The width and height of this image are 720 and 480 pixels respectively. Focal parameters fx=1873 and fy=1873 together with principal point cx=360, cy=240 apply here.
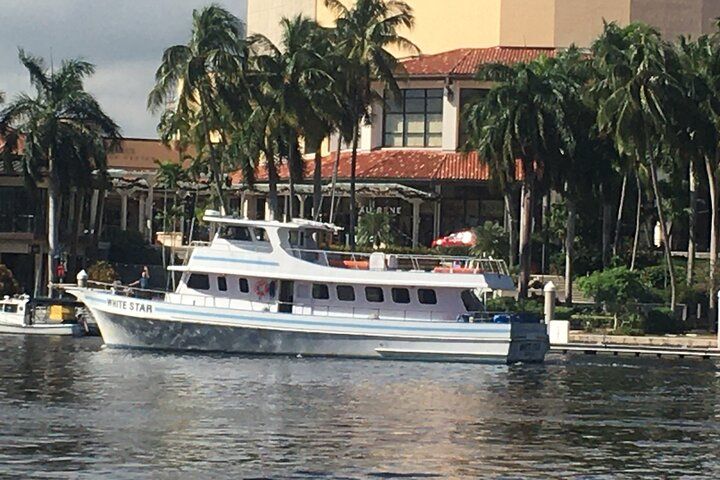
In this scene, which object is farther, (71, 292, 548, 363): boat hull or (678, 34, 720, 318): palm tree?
(678, 34, 720, 318): palm tree

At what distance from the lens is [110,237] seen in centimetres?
9612

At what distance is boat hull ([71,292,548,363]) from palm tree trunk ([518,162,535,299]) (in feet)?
56.3

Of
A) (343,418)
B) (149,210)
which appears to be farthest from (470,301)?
(149,210)

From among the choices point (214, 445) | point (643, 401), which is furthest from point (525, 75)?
point (214, 445)

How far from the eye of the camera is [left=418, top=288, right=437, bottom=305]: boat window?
212ft

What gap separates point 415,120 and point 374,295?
39576mm

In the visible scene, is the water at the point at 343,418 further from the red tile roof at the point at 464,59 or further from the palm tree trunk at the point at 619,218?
the red tile roof at the point at 464,59

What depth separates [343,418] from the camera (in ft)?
153

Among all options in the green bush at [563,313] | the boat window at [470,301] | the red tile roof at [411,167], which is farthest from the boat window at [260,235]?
the red tile roof at [411,167]

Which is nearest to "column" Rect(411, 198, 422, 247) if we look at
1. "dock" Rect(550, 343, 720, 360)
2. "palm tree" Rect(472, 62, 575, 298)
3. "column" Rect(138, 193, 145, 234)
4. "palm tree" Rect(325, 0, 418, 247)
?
"palm tree" Rect(325, 0, 418, 247)

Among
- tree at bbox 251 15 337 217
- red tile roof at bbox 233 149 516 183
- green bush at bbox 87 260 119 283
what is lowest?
green bush at bbox 87 260 119 283

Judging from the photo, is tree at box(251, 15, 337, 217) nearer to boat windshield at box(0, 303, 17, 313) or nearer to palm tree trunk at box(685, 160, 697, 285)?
boat windshield at box(0, 303, 17, 313)

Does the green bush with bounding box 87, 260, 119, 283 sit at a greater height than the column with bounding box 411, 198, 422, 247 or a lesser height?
lesser

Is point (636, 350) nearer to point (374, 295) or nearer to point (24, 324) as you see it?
point (374, 295)
